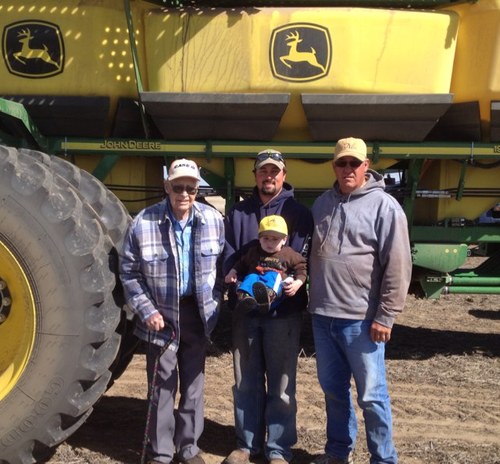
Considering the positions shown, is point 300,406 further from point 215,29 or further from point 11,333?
point 215,29

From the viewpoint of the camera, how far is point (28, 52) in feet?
15.0

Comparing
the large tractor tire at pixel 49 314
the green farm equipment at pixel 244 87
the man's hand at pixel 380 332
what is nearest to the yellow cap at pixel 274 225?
the man's hand at pixel 380 332

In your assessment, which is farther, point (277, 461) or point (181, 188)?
point (277, 461)

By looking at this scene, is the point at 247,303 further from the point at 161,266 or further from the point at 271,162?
the point at 271,162

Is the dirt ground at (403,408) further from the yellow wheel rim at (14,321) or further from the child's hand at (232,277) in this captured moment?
→ the child's hand at (232,277)

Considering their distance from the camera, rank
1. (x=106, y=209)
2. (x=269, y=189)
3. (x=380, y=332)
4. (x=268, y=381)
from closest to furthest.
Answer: (x=380, y=332) → (x=269, y=189) → (x=268, y=381) → (x=106, y=209)

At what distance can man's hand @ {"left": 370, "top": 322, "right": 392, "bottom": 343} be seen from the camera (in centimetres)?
339

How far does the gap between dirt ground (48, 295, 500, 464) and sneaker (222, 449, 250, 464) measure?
0.13 metres

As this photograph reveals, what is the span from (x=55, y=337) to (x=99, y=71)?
1928 millimetres

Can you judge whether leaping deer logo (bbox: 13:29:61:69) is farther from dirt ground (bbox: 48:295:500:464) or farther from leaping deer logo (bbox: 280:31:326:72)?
dirt ground (bbox: 48:295:500:464)

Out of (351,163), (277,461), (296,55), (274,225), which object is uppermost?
(296,55)

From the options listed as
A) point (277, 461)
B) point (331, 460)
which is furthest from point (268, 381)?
point (331, 460)

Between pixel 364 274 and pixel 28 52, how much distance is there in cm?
260

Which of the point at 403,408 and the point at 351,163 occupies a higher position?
the point at 351,163
